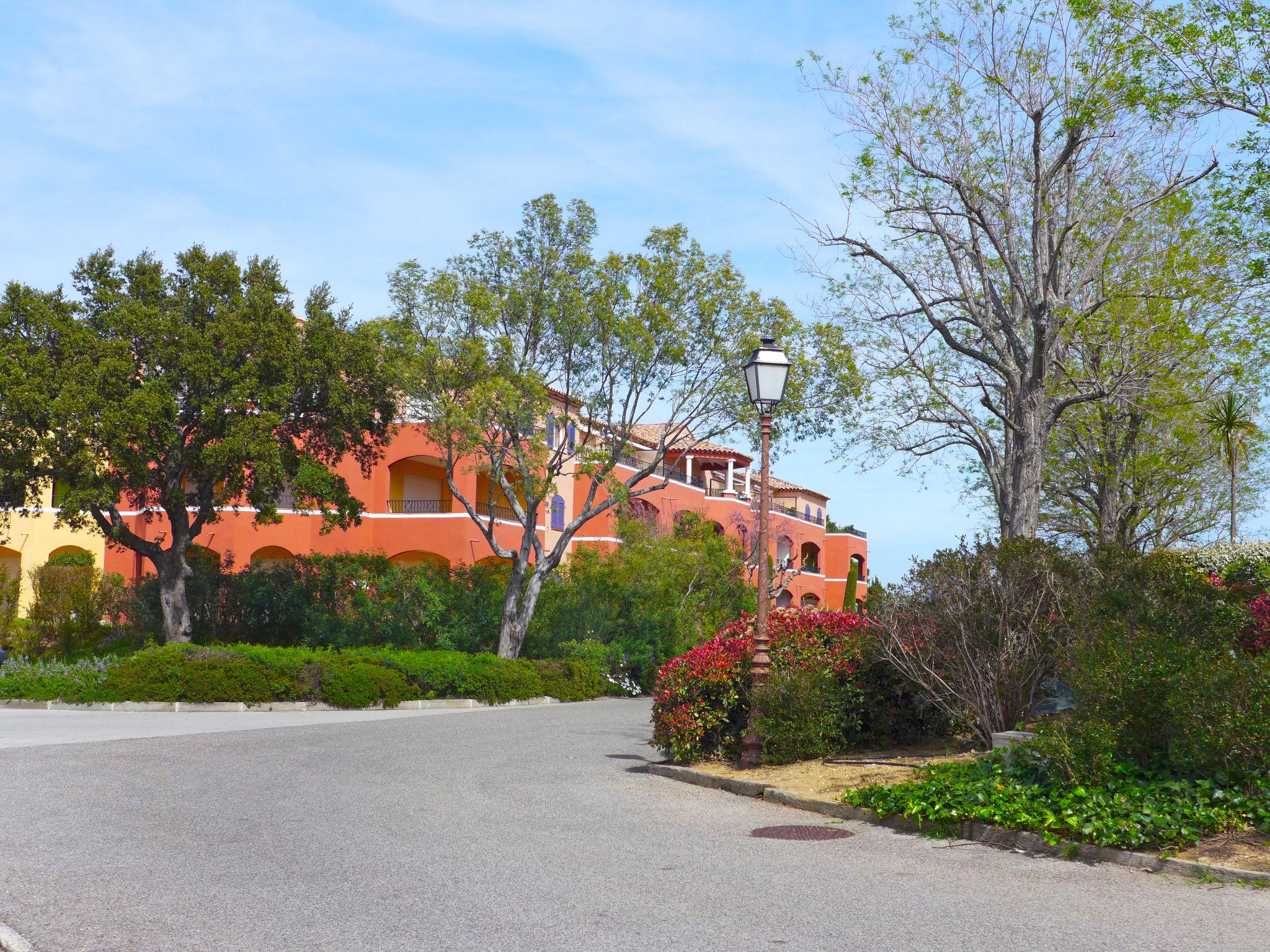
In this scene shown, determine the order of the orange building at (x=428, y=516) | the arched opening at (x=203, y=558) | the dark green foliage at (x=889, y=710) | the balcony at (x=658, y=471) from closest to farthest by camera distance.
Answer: the dark green foliage at (x=889, y=710), the arched opening at (x=203, y=558), the orange building at (x=428, y=516), the balcony at (x=658, y=471)

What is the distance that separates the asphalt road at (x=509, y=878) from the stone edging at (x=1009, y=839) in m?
0.16

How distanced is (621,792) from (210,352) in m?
16.9

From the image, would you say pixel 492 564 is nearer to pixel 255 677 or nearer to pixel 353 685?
pixel 353 685

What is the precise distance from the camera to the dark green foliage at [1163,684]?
8.11m

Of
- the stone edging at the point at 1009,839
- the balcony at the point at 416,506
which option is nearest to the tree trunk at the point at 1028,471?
the stone edging at the point at 1009,839

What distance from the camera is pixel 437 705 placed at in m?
24.4

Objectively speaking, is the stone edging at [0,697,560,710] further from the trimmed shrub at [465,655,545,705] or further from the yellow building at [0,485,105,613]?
the yellow building at [0,485,105,613]

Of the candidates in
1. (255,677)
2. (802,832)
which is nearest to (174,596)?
(255,677)

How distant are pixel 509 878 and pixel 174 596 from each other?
21.7 metres

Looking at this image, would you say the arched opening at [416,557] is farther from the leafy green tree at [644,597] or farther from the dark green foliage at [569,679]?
the dark green foliage at [569,679]

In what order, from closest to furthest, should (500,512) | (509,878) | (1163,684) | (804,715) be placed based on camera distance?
(509,878) < (1163,684) < (804,715) < (500,512)

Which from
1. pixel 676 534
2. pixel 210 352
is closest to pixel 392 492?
pixel 676 534

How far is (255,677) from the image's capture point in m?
22.1

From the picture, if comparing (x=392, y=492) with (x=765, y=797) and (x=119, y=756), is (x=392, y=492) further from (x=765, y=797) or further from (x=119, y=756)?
(x=765, y=797)
